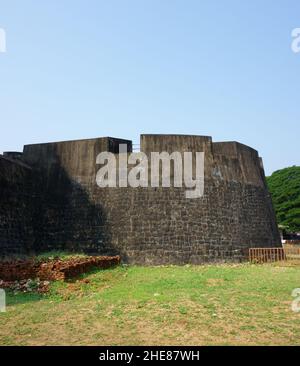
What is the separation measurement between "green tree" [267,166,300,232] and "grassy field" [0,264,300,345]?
2075 cm

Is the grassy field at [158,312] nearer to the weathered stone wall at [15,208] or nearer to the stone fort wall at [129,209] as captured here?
the stone fort wall at [129,209]

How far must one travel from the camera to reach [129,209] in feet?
45.9

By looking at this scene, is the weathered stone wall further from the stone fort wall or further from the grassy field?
the grassy field

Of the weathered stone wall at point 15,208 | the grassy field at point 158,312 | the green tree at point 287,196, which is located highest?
the green tree at point 287,196

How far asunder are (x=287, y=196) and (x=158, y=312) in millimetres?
28437

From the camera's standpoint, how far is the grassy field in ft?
17.8

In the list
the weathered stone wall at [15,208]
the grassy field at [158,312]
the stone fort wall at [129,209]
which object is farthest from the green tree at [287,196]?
the weathered stone wall at [15,208]

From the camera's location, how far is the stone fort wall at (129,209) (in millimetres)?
13617

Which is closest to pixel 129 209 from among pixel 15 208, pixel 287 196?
pixel 15 208

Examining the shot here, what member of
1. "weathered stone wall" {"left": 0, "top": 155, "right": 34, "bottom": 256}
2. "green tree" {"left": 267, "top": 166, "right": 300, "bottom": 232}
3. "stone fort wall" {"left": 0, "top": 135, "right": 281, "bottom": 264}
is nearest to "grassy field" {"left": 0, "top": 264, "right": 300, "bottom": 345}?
"stone fort wall" {"left": 0, "top": 135, "right": 281, "bottom": 264}

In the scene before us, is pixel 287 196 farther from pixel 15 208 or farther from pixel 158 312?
pixel 158 312

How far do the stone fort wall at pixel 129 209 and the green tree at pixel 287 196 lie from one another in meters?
15.1

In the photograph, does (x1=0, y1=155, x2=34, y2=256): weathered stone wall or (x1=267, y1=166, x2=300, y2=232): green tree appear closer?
→ (x1=0, y1=155, x2=34, y2=256): weathered stone wall
